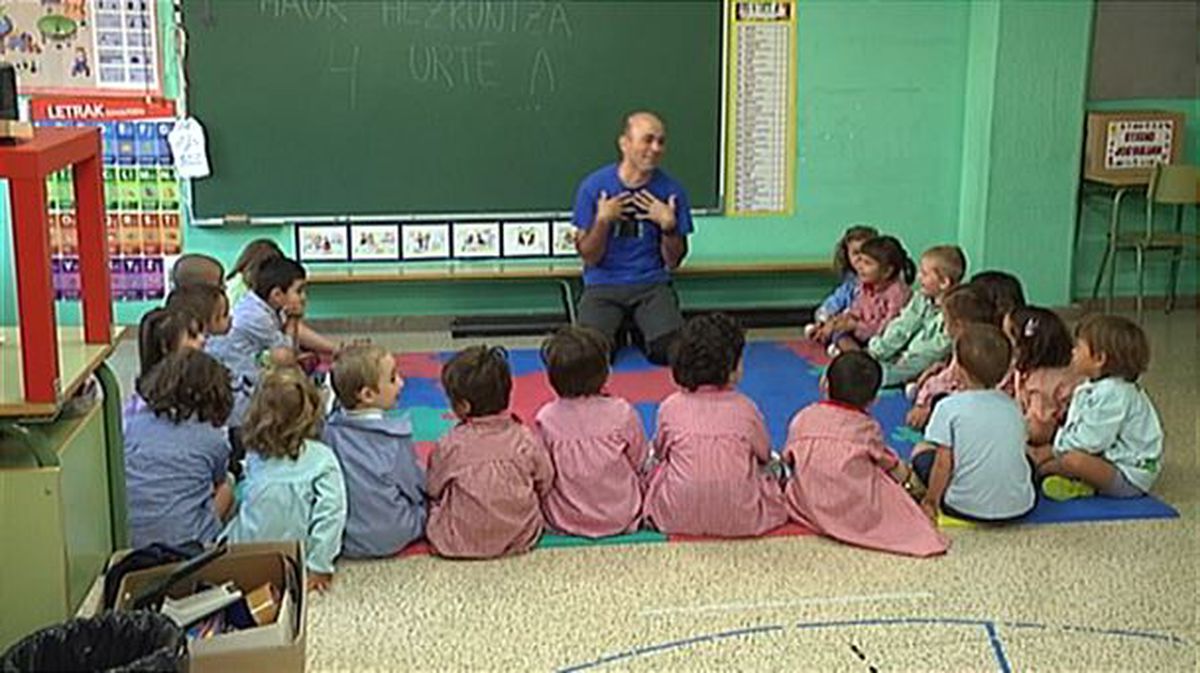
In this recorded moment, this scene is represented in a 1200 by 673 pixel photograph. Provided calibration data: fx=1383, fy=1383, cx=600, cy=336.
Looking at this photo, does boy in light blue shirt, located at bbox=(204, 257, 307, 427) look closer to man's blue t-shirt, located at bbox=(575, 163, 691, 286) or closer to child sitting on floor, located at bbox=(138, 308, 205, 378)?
child sitting on floor, located at bbox=(138, 308, 205, 378)

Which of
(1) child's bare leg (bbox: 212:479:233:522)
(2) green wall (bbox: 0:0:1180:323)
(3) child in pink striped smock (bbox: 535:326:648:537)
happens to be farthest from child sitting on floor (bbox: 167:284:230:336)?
(2) green wall (bbox: 0:0:1180:323)

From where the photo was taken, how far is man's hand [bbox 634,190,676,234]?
19.0 feet

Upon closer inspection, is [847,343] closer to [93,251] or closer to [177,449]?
[177,449]

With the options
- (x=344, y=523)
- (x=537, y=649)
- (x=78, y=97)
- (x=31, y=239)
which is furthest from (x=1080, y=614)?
(x=78, y=97)

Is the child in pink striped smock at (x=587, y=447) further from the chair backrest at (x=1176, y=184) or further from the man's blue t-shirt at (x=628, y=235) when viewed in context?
the chair backrest at (x=1176, y=184)

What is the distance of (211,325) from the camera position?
4211 millimetres

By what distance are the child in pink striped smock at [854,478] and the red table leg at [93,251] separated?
1.94 meters

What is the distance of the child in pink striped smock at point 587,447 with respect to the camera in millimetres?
3816

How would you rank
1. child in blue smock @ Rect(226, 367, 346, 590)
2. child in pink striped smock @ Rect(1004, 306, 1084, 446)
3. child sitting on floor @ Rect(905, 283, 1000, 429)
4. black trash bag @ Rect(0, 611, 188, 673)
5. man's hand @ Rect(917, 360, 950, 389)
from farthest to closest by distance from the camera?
1. man's hand @ Rect(917, 360, 950, 389)
2. child sitting on floor @ Rect(905, 283, 1000, 429)
3. child in pink striped smock @ Rect(1004, 306, 1084, 446)
4. child in blue smock @ Rect(226, 367, 346, 590)
5. black trash bag @ Rect(0, 611, 188, 673)

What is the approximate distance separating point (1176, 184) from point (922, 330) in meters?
1.94

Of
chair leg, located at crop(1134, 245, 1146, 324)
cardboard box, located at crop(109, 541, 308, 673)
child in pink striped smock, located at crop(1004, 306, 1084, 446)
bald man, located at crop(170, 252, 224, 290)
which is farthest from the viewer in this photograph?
chair leg, located at crop(1134, 245, 1146, 324)

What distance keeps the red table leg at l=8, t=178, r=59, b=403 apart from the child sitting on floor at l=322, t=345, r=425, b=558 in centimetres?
136

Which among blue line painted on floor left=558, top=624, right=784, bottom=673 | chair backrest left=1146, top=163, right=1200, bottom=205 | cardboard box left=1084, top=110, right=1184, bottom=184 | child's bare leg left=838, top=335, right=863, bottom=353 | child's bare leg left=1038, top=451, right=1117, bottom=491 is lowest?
blue line painted on floor left=558, top=624, right=784, bottom=673


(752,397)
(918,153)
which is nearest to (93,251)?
(752,397)
